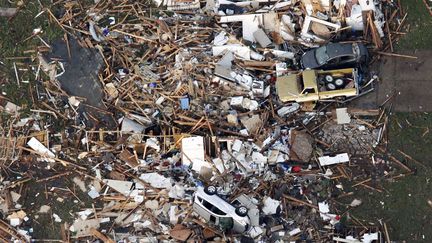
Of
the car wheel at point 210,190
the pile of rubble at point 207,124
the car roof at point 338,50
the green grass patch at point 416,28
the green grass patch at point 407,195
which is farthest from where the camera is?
the green grass patch at point 416,28

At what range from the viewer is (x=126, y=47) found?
1634 centimetres

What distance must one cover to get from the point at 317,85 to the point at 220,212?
4.38 metres

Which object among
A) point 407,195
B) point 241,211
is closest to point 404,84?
point 407,195

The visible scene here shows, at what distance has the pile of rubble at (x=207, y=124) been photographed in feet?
48.5

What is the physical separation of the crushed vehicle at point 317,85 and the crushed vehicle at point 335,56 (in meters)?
0.25

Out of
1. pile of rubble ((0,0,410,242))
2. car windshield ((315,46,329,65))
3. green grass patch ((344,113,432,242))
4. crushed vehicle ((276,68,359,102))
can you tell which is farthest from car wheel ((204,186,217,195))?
car windshield ((315,46,329,65))

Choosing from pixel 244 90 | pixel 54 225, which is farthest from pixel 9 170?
pixel 244 90

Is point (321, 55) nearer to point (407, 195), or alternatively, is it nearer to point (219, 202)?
point (407, 195)

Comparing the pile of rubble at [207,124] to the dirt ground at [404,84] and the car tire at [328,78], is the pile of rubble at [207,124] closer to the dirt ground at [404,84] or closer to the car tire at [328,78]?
the car tire at [328,78]

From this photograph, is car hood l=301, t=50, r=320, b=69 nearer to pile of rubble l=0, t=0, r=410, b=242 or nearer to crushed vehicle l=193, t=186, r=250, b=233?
pile of rubble l=0, t=0, r=410, b=242

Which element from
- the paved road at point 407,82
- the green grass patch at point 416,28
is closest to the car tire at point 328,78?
the paved road at point 407,82

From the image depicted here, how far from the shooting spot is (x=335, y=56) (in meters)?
15.0

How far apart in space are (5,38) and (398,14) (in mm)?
12132

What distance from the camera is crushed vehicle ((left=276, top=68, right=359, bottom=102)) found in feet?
48.9
